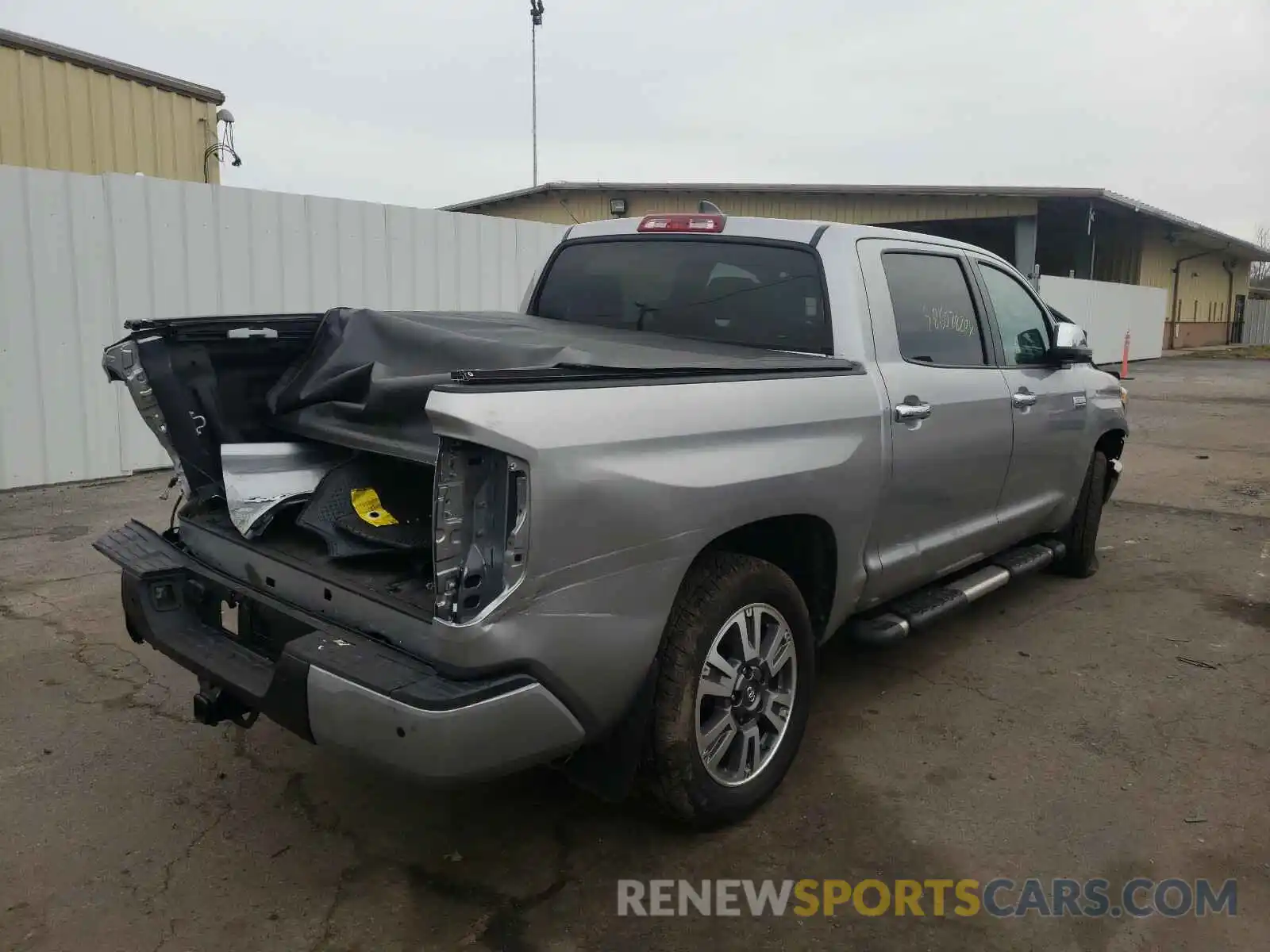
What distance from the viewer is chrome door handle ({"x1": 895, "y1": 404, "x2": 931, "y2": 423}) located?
3682 millimetres

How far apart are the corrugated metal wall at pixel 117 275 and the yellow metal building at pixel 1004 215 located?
561 cm

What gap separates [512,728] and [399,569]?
2.55ft

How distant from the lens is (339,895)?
9.16ft

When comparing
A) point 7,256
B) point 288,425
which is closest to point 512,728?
point 288,425

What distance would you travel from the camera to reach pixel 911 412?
372 cm

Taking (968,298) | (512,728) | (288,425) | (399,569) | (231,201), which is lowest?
(512,728)

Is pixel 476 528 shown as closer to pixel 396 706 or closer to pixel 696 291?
pixel 396 706

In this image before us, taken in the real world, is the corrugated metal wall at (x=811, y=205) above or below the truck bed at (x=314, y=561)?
above

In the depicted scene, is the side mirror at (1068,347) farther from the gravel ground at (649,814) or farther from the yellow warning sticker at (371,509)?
the yellow warning sticker at (371,509)

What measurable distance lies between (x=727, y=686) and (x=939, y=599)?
1.56 meters

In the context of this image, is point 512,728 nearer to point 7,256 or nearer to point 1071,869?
point 1071,869

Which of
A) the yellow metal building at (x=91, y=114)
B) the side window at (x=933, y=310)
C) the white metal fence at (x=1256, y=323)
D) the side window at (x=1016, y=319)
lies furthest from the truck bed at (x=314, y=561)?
the white metal fence at (x=1256, y=323)

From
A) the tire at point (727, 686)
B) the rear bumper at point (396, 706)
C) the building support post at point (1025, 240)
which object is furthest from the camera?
the building support post at point (1025, 240)

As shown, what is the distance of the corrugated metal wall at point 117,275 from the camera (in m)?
7.59
